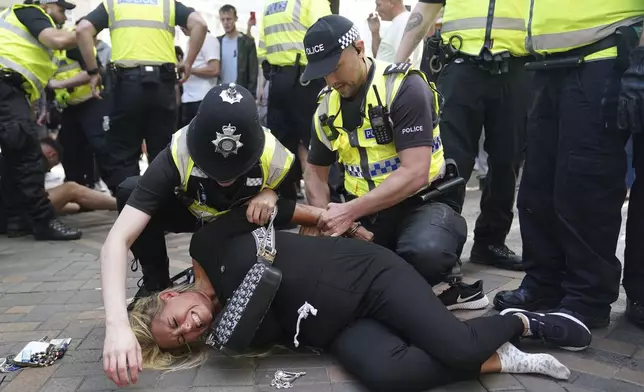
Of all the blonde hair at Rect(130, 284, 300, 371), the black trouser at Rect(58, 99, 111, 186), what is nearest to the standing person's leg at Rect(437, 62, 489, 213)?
the blonde hair at Rect(130, 284, 300, 371)

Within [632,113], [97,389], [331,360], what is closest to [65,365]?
[97,389]

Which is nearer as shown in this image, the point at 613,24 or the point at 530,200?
the point at 613,24

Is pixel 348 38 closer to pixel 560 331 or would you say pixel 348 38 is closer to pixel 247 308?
pixel 247 308

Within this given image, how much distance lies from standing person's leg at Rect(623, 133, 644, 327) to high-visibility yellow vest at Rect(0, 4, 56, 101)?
4.08m

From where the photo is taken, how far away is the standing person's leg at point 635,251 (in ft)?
8.57

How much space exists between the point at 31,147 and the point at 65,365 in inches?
109

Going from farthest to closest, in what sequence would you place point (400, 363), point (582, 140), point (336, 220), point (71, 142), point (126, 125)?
point (71, 142) < point (126, 125) < point (336, 220) < point (582, 140) < point (400, 363)

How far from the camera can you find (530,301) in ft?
9.39

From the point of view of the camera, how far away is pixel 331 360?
2439mm

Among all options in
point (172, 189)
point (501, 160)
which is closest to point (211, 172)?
point (172, 189)

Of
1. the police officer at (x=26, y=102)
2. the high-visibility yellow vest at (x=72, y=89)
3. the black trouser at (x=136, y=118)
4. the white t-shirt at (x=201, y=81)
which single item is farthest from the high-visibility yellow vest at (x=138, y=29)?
the white t-shirt at (x=201, y=81)

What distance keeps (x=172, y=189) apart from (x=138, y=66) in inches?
101

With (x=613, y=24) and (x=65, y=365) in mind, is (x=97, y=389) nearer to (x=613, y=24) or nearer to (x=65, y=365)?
(x=65, y=365)

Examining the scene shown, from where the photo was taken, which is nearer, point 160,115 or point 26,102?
point 26,102
